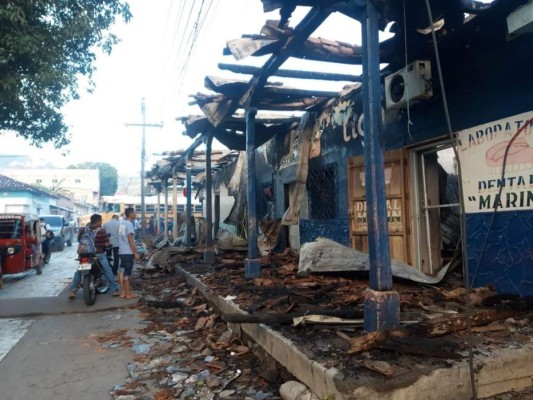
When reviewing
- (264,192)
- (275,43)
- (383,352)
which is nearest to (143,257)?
(264,192)

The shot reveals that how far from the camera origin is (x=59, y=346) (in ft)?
17.7

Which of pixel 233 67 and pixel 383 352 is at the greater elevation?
pixel 233 67

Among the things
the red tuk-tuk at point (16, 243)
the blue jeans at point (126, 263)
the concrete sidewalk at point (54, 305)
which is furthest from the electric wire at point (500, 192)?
the red tuk-tuk at point (16, 243)

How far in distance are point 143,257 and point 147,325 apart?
10231 mm

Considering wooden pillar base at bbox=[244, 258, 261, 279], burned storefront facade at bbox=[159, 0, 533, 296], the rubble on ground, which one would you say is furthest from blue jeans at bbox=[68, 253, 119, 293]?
burned storefront facade at bbox=[159, 0, 533, 296]

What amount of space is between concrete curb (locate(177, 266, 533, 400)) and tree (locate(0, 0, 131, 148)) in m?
8.40

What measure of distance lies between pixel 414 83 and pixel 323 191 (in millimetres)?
3888

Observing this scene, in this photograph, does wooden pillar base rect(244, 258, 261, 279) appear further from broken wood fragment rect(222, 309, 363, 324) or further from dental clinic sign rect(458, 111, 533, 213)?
dental clinic sign rect(458, 111, 533, 213)

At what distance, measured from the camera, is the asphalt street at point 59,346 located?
4121mm

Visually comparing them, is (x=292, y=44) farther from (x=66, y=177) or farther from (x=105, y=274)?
(x=66, y=177)

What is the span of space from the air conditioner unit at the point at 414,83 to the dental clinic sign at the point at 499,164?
2.50ft

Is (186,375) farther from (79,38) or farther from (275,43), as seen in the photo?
(79,38)

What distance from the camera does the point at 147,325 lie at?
21.1ft

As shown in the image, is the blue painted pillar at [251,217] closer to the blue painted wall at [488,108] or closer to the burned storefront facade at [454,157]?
the burned storefront facade at [454,157]
